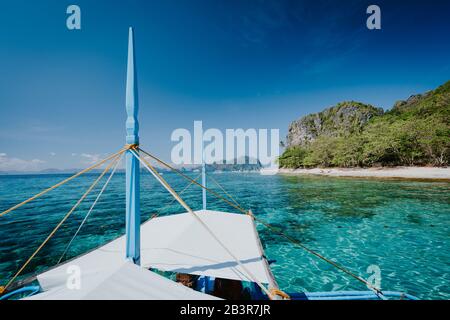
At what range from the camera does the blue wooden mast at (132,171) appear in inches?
135

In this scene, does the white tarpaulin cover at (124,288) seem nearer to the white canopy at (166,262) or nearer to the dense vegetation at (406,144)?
the white canopy at (166,262)

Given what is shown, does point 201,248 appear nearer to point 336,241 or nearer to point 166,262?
point 166,262

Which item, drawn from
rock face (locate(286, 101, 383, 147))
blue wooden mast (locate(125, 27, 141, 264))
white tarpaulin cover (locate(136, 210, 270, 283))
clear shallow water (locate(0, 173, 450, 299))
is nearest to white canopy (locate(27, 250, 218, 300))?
blue wooden mast (locate(125, 27, 141, 264))

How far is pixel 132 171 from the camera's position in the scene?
3.48m

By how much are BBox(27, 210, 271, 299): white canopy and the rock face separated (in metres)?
147

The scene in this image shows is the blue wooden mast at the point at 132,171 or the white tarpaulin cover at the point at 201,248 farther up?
the blue wooden mast at the point at 132,171

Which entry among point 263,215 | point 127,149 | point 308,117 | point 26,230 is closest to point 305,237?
point 263,215

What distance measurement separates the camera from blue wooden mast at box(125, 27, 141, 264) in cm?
342

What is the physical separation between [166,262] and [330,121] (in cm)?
18454

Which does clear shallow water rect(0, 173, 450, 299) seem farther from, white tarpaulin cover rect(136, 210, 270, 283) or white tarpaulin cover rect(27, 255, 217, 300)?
white tarpaulin cover rect(27, 255, 217, 300)

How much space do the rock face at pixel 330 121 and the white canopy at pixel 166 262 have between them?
481ft

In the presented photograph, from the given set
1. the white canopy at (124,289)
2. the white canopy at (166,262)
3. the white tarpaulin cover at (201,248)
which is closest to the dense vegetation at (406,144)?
the white tarpaulin cover at (201,248)

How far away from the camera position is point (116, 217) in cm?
1800
